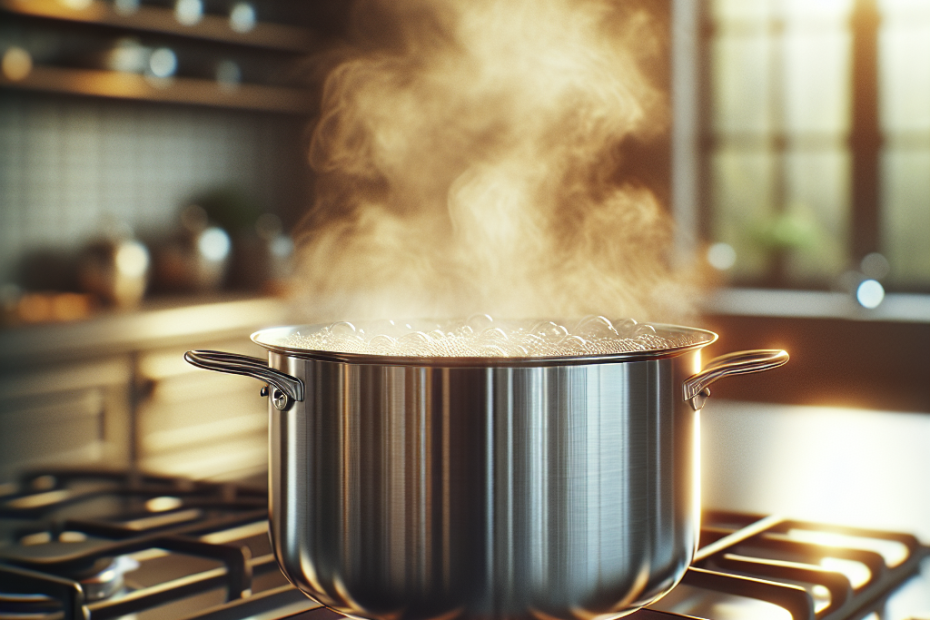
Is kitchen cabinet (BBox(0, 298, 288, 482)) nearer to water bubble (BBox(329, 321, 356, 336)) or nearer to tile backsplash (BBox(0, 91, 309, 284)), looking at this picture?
tile backsplash (BBox(0, 91, 309, 284))

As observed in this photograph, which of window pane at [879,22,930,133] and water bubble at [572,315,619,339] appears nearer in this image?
water bubble at [572,315,619,339]

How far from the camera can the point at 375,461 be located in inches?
21.0

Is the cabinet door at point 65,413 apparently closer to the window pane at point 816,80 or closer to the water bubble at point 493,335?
the water bubble at point 493,335

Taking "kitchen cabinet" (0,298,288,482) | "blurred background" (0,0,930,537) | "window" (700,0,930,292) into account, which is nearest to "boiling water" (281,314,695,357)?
"blurred background" (0,0,930,537)

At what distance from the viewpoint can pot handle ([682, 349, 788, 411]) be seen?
1.95 feet

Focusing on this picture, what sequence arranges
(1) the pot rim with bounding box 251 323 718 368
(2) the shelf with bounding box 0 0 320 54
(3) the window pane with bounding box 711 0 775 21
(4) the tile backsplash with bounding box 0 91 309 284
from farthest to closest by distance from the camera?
(3) the window pane with bounding box 711 0 775 21
(4) the tile backsplash with bounding box 0 91 309 284
(2) the shelf with bounding box 0 0 320 54
(1) the pot rim with bounding box 251 323 718 368

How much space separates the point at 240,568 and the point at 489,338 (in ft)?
0.83

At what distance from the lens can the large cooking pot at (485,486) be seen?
20.3 inches

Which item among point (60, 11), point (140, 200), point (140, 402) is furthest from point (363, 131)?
point (140, 402)

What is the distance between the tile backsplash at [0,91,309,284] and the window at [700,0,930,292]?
6.77 ft

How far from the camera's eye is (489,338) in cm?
67

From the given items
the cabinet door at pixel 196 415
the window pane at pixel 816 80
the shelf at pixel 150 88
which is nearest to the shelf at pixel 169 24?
the shelf at pixel 150 88

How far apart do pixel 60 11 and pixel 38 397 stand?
133 cm

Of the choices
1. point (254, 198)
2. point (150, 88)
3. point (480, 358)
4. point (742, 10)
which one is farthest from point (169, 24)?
point (480, 358)
